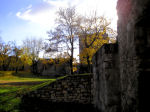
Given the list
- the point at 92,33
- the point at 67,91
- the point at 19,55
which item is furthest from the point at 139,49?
the point at 19,55

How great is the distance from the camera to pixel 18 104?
7.28 meters

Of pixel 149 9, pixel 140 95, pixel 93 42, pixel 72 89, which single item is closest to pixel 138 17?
pixel 149 9

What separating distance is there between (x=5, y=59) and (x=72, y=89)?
105 feet

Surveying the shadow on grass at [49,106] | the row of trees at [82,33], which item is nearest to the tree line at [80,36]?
the row of trees at [82,33]

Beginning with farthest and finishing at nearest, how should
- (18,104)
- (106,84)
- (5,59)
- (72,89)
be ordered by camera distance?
(5,59) < (72,89) < (18,104) < (106,84)

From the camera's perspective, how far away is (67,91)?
784 centimetres

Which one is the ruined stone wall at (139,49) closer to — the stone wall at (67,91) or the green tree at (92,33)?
the stone wall at (67,91)

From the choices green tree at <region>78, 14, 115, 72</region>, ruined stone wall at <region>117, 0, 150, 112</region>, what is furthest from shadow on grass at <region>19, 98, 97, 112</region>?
green tree at <region>78, 14, 115, 72</region>

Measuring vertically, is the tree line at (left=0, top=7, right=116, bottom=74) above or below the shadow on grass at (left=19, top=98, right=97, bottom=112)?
above

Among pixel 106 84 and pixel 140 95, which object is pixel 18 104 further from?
pixel 140 95

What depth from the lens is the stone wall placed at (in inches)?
300

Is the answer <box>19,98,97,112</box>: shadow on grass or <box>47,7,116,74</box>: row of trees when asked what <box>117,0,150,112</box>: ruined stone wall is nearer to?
<box>19,98,97,112</box>: shadow on grass

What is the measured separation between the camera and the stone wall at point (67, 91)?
7625 mm

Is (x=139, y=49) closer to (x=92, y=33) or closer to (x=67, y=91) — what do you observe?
(x=67, y=91)
